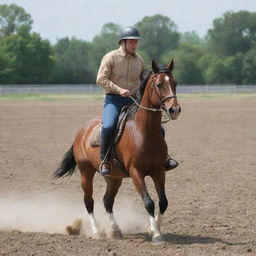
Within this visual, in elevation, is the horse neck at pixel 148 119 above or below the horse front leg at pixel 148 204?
above

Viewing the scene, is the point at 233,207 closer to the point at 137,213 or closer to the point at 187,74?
the point at 137,213

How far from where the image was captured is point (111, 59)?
26.3 ft

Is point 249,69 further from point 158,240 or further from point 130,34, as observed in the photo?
point 158,240

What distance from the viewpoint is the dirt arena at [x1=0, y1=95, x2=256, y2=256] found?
23.5 feet

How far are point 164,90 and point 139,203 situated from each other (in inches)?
142

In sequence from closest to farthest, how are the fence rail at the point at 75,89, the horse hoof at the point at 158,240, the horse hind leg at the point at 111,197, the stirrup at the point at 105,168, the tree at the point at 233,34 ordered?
the horse hoof at the point at 158,240
the stirrup at the point at 105,168
the horse hind leg at the point at 111,197
the fence rail at the point at 75,89
the tree at the point at 233,34

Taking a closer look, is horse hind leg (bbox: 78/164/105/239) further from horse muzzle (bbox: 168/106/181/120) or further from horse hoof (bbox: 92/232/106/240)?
horse muzzle (bbox: 168/106/181/120)

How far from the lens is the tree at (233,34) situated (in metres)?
96.4

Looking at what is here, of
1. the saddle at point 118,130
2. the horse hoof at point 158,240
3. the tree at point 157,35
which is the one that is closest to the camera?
the horse hoof at point 158,240

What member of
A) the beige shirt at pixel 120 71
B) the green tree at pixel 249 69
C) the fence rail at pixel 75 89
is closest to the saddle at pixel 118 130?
the beige shirt at pixel 120 71

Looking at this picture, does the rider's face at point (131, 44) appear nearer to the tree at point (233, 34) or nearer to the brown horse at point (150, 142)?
the brown horse at point (150, 142)

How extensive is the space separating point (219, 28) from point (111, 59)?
326 feet

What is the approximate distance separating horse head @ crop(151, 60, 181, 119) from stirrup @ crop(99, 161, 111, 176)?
1204mm

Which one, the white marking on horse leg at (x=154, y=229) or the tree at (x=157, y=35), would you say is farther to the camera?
the tree at (x=157, y=35)
